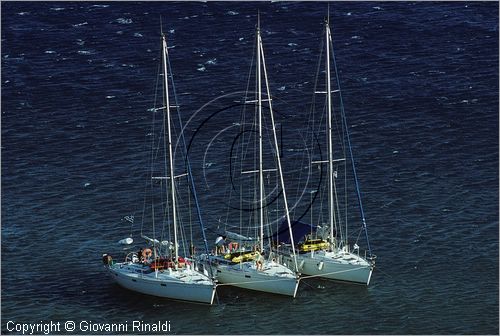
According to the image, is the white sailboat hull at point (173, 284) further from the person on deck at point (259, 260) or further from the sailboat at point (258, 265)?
the person on deck at point (259, 260)

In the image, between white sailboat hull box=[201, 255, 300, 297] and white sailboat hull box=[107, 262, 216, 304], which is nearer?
white sailboat hull box=[107, 262, 216, 304]

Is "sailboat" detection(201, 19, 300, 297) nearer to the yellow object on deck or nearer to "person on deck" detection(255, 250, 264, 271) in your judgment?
"person on deck" detection(255, 250, 264, 271)

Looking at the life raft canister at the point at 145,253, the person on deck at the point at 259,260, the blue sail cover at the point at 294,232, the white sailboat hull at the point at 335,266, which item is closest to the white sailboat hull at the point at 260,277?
the person on deck at the point at 259,260

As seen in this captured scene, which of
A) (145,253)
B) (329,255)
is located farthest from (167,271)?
(329,255)

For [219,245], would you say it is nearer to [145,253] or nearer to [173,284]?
[145,253]

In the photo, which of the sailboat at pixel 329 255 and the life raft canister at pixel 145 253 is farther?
the sailboat at pixel 329 255

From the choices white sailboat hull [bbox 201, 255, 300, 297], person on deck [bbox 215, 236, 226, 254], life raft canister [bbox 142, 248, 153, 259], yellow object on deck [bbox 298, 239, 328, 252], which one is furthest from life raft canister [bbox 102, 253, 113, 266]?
yellow object on deck [bbox 298, 239, 328, 252]

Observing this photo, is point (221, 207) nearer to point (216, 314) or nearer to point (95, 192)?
point (95, 192)
